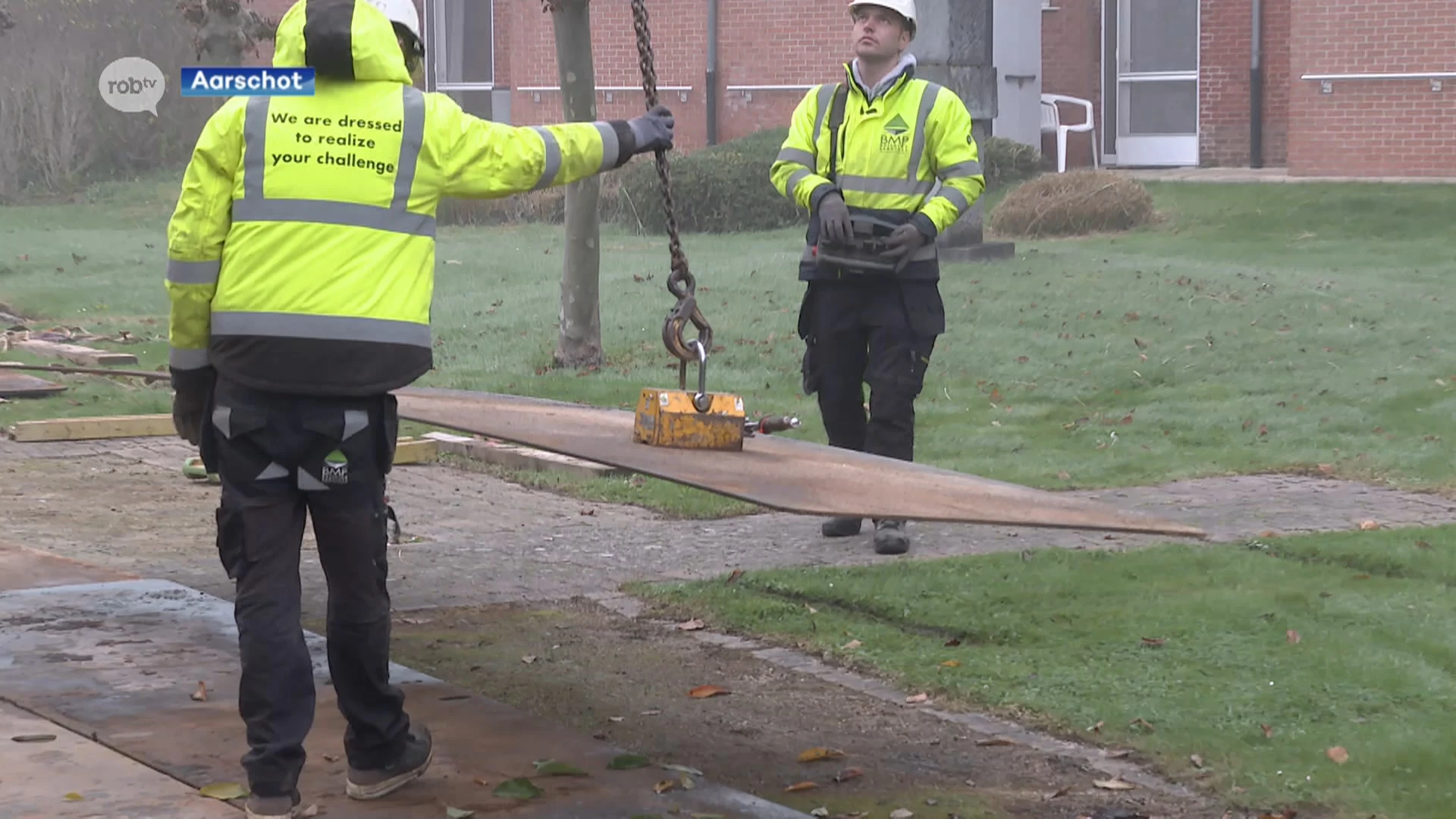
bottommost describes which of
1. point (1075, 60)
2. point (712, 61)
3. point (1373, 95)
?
point (1373, 95)

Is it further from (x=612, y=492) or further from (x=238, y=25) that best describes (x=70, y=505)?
(x=238, y=25)

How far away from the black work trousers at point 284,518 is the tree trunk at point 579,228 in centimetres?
851

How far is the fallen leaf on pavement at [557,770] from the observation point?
16.5ft

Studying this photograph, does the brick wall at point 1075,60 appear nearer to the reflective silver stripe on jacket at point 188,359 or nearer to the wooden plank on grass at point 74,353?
the wooden plank on grass at point 74,353

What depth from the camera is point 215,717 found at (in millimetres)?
5547

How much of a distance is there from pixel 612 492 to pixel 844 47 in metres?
19.3

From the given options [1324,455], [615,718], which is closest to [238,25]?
[1324,455]

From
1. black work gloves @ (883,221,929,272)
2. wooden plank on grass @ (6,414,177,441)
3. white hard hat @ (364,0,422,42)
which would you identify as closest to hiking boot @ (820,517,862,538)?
black work gloves @ (883,221,929,272)

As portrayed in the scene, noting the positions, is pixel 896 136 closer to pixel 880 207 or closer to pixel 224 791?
pixel 880 207

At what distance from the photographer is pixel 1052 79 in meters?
28.5

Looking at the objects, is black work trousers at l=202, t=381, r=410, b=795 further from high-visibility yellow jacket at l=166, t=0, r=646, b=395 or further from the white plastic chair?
the white plastic chair

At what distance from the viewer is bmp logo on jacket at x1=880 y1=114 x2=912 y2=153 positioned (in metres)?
7.80

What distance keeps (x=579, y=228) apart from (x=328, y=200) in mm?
8706

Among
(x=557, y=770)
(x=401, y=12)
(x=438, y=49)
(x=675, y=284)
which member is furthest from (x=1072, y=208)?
(x=438, y=49)
